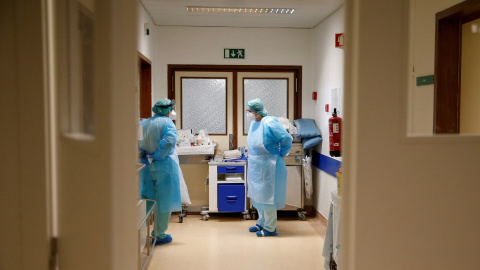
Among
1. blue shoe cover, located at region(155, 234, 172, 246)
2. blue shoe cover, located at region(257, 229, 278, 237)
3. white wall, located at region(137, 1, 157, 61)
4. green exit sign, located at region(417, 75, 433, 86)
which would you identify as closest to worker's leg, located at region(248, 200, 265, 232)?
blue shoe cover, located at region(257, 229, 278, 237)

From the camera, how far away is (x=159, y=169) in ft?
12.0

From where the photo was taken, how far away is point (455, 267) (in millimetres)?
986

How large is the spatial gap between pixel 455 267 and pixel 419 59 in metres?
1.35

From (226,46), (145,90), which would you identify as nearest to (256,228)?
(145,90)

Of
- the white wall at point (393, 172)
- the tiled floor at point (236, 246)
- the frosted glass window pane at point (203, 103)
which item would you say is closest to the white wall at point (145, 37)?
the frosted glass window pane at point (203, 103)

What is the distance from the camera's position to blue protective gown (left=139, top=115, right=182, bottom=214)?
3.63 metres

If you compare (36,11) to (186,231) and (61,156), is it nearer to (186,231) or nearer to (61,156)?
(61,156)

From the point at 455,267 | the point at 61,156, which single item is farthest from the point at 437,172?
the point at 61,156

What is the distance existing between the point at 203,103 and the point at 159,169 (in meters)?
1.65

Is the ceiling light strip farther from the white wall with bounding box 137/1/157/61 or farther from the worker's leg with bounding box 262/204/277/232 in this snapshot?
the worker's leg with bounding box 262/204/277/232

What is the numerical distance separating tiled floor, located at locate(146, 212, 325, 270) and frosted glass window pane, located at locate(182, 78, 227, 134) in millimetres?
1310

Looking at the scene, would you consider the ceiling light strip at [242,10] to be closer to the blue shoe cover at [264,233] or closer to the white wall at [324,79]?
the white wall at [324,79]

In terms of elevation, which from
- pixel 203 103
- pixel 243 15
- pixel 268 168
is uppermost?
pixel 243 15

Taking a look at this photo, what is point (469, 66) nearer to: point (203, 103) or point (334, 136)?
point (334, 136)
